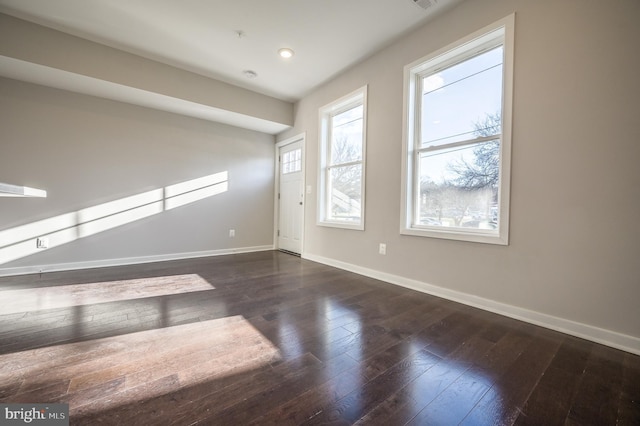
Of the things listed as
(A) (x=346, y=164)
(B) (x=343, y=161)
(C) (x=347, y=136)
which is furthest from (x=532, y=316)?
(C) (x=347, y=136)

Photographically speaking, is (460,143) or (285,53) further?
(285,53)

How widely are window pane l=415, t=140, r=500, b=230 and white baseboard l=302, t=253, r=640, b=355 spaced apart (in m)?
0.64

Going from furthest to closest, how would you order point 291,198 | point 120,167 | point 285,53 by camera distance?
point 291,198, point 120,167, point 285,53

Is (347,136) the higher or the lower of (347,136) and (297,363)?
the higher

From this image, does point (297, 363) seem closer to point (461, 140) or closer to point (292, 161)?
point (461, 140)

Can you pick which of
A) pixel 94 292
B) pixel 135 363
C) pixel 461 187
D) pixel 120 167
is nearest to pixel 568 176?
pixel 461 187

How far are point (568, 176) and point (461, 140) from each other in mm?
864

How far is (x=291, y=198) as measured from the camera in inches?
191

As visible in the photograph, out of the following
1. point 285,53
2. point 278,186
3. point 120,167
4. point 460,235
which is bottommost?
point 460,235

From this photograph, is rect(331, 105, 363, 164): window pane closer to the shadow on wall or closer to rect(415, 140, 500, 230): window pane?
rect(415, 140, 500, 230): window pane

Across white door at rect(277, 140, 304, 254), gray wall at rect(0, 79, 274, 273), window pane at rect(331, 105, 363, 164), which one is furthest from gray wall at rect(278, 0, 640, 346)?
gray wall at rect(0, 79, 274, 273)

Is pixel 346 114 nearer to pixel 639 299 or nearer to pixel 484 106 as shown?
pixel 484 106

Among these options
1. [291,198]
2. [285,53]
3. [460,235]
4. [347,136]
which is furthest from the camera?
[291,198]

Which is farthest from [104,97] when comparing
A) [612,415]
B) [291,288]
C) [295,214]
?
[612,415]
